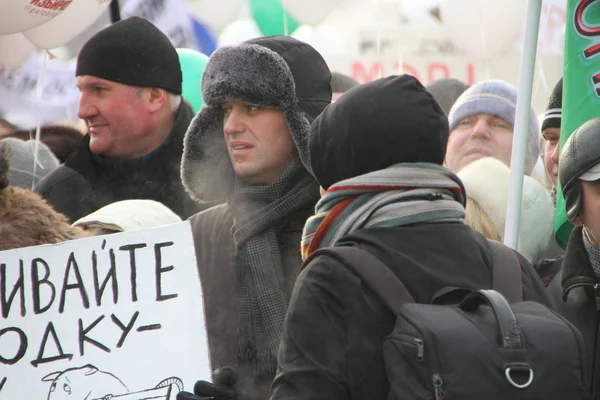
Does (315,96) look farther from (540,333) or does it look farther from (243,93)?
(540,333)

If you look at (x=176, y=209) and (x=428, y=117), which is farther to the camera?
(x=176, y=209)

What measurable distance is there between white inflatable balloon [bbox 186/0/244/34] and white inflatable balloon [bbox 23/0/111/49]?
6.34 ft

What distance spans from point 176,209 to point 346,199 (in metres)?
1.80

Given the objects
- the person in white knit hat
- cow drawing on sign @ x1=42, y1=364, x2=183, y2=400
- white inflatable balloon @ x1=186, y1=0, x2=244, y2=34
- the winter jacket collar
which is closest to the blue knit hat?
the winter jacket collar

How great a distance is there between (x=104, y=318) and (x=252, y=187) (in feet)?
2.50

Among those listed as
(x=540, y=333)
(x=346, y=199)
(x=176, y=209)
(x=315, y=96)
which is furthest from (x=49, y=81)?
(x=540, y=333)

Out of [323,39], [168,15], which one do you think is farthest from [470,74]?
[168,15]

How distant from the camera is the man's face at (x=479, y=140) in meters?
4.65

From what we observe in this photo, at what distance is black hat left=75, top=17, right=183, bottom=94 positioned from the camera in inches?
167

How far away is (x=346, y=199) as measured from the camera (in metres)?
2.29

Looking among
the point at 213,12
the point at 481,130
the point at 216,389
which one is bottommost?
the point at 216,389

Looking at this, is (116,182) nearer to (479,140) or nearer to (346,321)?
(479,140)

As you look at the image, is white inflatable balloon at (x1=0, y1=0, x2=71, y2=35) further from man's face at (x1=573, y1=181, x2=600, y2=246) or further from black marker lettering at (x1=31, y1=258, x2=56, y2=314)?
man's face at (x1=573, y1=181, x2=600, y2=246)

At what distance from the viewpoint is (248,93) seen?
10.7 feet
